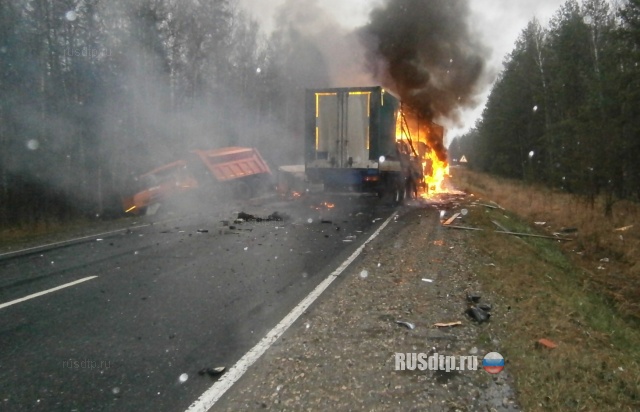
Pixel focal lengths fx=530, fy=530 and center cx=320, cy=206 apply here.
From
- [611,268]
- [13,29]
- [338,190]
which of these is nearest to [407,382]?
[611,268]

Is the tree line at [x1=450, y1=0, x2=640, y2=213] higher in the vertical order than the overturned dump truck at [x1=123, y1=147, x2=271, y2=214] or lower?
higher

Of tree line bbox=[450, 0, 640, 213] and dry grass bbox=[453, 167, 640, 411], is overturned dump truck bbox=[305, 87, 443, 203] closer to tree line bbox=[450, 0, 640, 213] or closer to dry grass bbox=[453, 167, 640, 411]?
dry grass bbox=[453, 167, 640, 411]

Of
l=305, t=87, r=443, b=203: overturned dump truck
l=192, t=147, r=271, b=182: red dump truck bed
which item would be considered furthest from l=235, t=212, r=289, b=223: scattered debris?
l=192, t=147, r=271, b=182: red dump truck bed

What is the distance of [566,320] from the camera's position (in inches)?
226

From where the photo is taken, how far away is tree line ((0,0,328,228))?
17.4 meters

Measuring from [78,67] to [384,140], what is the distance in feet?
41.0

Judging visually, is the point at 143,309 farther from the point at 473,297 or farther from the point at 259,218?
the point at 259,218

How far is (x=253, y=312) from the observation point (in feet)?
19.4

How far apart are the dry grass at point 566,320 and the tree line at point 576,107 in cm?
534

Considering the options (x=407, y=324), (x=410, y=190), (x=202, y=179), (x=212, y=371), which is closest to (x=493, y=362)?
(x=407, y=324)

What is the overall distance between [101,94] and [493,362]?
2113cm

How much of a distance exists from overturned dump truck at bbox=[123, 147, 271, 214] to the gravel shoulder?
11197 mm

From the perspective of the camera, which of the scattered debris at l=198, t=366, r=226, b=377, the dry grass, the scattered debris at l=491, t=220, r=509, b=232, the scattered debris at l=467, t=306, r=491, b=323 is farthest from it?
the scattered debris at l=491, t=220, r=509, b=232

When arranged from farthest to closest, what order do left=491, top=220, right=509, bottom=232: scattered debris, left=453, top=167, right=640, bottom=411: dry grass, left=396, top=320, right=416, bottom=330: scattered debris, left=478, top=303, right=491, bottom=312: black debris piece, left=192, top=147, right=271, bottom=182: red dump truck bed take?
1. left=192, top=147, right=271, bottom=182: red dump truck bed
2. left=491, top=220, right=509, bottom=232: scattered debris
3. left=478, top=303, right=491, bottom=312: black debris piece
4. left=396, top=320, right=416, bottom=330: scattered debris
5. left=453, top=167, right=640, bottom=411: dry grass
